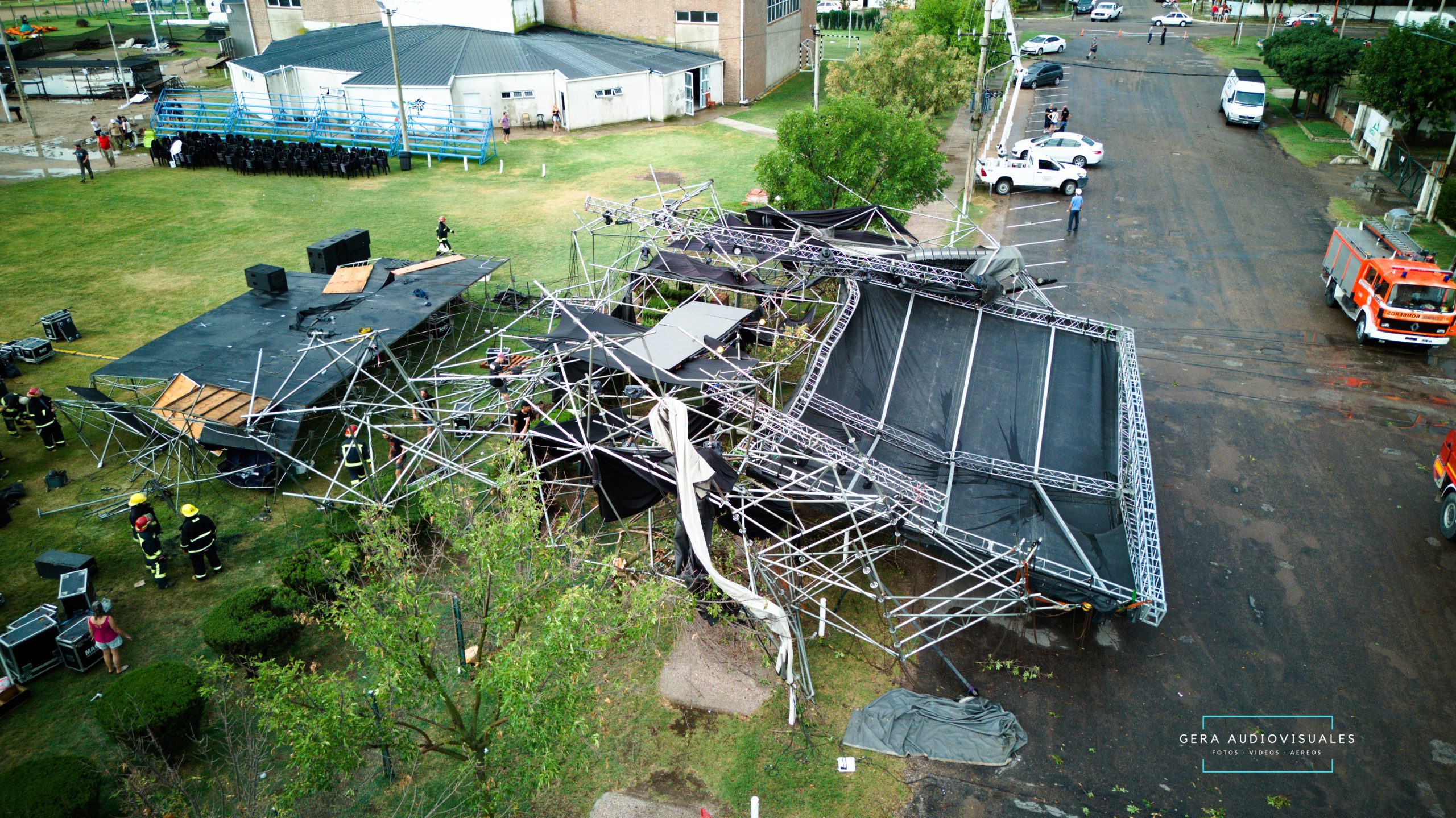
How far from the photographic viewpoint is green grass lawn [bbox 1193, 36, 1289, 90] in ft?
158

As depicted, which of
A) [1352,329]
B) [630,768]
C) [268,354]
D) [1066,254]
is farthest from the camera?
[1066,254]

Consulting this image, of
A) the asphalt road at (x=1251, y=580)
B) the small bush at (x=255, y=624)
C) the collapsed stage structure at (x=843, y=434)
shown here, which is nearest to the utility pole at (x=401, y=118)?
the collapsed stage structure at (x=843, y=434)

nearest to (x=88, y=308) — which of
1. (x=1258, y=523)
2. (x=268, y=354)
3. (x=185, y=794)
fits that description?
(x=268, y=354)

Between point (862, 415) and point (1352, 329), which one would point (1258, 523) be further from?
point (1352, 329)

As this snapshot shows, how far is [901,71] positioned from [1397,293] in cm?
2060

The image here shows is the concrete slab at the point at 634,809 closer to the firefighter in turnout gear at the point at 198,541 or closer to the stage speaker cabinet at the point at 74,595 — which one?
the firefighter in turnout gear at the point at 198,541

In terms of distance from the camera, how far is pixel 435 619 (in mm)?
8789

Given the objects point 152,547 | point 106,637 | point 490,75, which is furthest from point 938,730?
point 490,75

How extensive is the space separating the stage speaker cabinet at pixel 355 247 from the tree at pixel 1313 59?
4255 centimetres

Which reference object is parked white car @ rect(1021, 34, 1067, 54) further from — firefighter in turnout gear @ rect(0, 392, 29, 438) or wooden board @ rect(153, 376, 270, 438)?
firefighter in turnout gear @ rect(0, 392, 29, 438)

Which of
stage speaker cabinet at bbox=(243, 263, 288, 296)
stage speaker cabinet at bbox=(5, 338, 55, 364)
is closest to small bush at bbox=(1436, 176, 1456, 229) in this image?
stage speaker cabinet at bbox=(243, 263, 288, 296)

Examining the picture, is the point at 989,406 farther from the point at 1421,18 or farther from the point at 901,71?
the point at 1421,18

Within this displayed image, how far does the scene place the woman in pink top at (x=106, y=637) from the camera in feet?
41.2

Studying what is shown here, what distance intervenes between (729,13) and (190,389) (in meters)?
38.0
